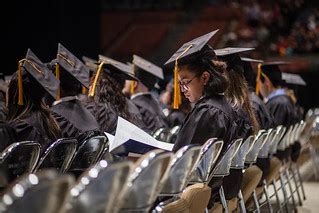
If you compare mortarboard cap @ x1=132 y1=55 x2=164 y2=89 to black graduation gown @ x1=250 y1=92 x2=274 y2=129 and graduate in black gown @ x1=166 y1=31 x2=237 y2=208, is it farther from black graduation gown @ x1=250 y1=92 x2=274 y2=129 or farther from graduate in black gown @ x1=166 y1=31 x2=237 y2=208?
graduate in black gown @ x1=166 y1=31 x2=237 y2=208

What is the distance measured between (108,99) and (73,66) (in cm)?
78

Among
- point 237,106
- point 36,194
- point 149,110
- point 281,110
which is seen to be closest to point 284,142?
point 281,110

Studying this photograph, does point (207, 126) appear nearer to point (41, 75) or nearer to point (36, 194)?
point (41, 75)

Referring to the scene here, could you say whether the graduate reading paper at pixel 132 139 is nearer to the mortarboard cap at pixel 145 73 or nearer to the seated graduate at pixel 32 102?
the seated graduate at pixel 32 102

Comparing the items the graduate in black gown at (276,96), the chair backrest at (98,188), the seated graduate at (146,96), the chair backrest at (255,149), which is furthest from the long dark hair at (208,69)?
the graduate in black gown at (276,96)

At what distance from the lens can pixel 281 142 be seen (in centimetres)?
662

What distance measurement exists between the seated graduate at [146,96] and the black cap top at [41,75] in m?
2.83

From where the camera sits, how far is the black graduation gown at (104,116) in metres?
5.89

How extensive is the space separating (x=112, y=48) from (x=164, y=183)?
14.9 m

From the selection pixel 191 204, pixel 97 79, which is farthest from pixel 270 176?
pixel 191 204

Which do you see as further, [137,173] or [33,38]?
[33,38]

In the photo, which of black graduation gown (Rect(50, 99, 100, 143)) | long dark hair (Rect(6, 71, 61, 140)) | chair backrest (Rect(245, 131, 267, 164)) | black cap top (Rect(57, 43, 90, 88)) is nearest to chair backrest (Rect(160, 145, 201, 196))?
long dark hair (Rect(6, 71, 61, 140))

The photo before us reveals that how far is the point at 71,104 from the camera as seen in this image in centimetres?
509

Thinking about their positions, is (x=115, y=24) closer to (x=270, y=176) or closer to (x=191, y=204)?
(x=270, y=176)
